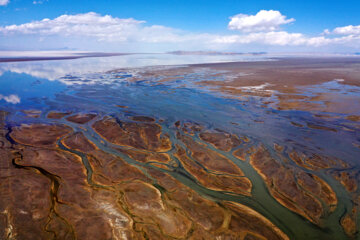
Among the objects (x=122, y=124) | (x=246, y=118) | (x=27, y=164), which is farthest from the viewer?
(x=246, y=118)

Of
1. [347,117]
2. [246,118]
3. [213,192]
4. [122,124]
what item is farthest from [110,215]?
[347,117]

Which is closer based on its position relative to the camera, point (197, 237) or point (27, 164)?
point (197, 237)

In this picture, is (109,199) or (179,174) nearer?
(109,199)

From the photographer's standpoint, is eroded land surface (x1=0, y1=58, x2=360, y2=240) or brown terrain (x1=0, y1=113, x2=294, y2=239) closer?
brown terrain (x1=0, y1=113, x2=294, y2=239)

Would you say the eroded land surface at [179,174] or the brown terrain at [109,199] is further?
the eroded land surface at [179,174]

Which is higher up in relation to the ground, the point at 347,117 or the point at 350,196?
the point at 347,117

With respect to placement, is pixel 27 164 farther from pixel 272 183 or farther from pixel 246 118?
pixel 246 118

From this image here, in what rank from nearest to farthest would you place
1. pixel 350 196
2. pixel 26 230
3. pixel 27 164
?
1. pixel 26 230
2. pixel 350 196
3. pixel 27 164
